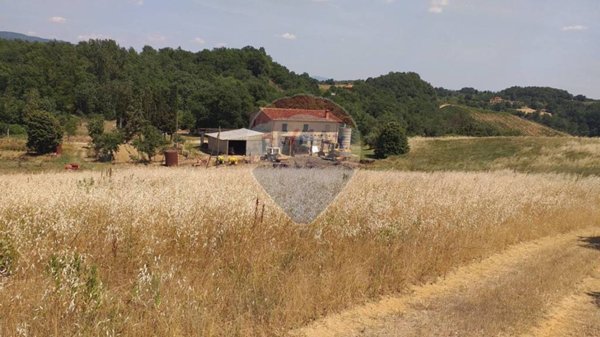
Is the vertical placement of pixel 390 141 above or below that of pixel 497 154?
above

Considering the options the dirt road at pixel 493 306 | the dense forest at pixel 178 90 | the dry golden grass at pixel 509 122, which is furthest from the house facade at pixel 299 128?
the dry golden grass at pixel 509 122

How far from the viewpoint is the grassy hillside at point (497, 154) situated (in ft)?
117

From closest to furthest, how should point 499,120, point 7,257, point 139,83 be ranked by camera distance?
point 7,257
point 139,83
point 499,120

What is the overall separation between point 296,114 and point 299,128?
0.22 metres

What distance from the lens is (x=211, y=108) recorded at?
69.5 metres

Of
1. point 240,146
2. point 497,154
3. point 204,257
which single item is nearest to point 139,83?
point 497,154

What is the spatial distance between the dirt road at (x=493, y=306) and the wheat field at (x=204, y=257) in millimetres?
247

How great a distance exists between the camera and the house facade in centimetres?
637

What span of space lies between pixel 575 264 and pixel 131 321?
6.96 metres

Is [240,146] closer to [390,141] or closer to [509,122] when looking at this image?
[390,141]

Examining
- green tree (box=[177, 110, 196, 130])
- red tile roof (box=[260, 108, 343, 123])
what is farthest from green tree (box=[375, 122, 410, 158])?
red tile roof (box=[260, 108, 343, 123])

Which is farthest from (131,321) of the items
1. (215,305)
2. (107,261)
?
(107,261)

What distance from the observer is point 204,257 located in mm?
4809

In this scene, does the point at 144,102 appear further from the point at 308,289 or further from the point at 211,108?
the point at 308,289
